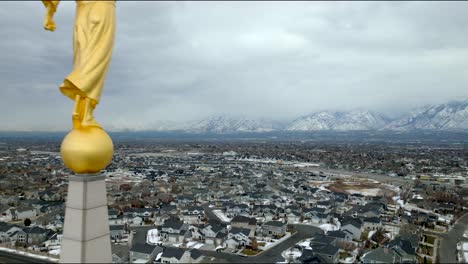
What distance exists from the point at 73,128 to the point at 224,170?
70.8 m

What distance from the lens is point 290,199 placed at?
49.2 metres

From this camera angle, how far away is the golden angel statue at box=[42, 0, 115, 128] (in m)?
8.52

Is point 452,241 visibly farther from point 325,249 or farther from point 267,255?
point 267,255

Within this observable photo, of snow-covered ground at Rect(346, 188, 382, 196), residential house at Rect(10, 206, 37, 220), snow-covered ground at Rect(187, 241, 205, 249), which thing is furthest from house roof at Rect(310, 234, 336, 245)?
residential house at Rect(10, 206, 37, 220)

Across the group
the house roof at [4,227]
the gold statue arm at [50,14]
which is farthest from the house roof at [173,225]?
the gold statue arm at [50,14]

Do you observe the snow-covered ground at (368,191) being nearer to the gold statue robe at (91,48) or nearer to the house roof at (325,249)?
the house roof at (325,249)

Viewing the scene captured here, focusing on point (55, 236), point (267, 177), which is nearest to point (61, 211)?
point (55, 236)

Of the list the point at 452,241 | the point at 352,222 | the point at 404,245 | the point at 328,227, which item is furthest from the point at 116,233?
the point at 452,241

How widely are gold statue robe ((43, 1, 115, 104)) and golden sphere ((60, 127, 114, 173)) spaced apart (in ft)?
2.90

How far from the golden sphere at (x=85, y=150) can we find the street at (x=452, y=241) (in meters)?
25.0

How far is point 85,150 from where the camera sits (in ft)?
26.6

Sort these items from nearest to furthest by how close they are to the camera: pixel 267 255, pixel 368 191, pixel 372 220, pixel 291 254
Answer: pixel 291 254 < pixel 267 255 < pixel 372 220 < pixel 368 191

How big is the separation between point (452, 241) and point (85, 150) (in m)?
31.1

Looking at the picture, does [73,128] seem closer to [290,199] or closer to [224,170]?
[290,199]
